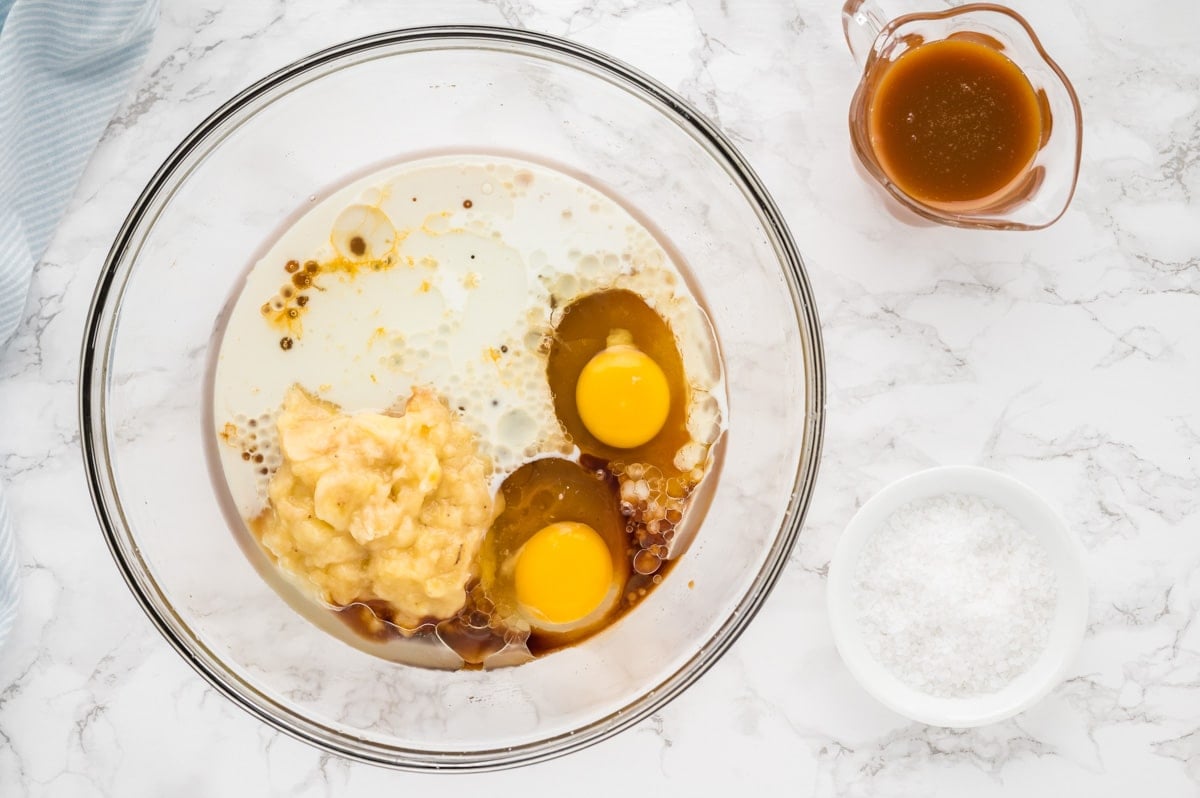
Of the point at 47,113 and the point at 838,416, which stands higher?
the point at 47,113

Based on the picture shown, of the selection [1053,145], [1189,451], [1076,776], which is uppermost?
[1053,145]

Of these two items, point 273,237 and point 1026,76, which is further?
point 273,237

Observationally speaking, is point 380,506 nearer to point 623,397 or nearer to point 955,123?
point 623,397

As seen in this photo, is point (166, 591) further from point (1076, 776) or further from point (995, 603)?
point (1076, 776)

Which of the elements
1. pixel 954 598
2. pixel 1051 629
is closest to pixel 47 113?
pixel 954 598

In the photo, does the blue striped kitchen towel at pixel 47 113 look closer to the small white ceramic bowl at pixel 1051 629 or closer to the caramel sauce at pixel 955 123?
A: the caramel sauce at pixel 955 123

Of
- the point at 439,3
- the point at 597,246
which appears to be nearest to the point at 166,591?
the point at 597,246

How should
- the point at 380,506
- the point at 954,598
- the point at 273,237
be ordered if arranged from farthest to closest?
the point at 273,237, the point at 954,598, the point at 380,506
